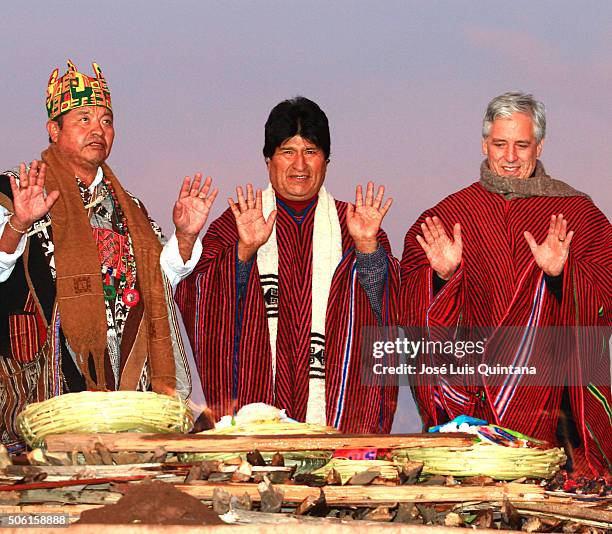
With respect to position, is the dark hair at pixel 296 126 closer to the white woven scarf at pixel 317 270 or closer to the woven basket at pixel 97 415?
the white woven scarf at pixel 317 270

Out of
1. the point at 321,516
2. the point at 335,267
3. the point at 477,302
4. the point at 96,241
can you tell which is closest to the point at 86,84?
the point at 96,241

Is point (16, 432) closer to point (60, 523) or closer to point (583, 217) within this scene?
point (60, 523)

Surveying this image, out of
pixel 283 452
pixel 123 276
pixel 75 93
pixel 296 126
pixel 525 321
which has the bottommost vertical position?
pixel 283 452

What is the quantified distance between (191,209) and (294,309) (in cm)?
97

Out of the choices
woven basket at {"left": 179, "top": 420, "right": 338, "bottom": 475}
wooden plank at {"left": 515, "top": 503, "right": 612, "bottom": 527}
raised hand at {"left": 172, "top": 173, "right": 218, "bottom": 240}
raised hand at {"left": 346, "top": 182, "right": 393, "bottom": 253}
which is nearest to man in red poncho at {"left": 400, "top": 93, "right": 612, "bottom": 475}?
raised hand at {"left": 346, "top": 182, "right": 393, "bottom": 253}

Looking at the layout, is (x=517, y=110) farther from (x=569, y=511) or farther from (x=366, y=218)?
(x=569, y=511)

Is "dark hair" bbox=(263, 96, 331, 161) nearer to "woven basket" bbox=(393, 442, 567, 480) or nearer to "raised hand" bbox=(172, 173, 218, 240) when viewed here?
"raised hand" bbox=(172, 173, 218, 240)

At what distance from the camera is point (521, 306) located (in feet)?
25.3

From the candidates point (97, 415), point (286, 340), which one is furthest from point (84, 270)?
point (97, 415)

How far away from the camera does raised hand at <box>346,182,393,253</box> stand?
24.9 ft

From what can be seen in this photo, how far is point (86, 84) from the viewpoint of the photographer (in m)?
7.96

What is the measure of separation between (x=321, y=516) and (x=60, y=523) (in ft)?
3.47

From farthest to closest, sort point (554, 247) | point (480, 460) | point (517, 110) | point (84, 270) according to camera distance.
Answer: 1. point (517, 110)
2. point (84, 270)
3. point (554, 247)
4. point (480, 460)

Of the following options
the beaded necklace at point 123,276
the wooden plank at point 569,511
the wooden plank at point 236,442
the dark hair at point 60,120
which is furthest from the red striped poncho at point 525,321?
the dark hair at point 60,120
